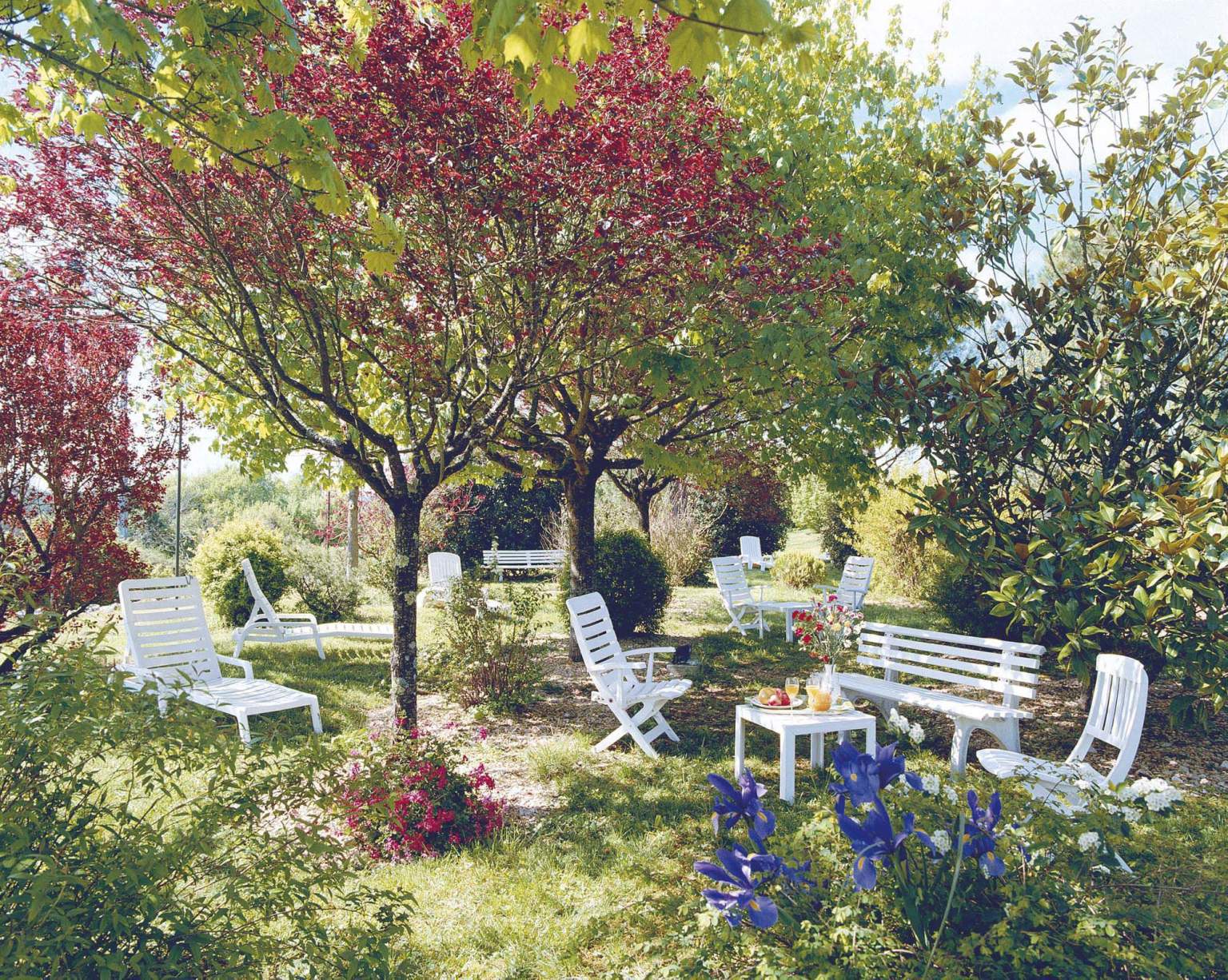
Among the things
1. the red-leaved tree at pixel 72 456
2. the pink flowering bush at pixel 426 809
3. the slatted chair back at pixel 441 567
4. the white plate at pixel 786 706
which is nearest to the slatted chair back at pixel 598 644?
the white plate at pixel 786 706

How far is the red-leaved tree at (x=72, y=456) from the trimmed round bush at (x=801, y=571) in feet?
43.7

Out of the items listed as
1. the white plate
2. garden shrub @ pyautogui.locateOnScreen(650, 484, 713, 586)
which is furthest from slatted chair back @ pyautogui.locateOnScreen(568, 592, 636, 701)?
garden shrub @ pyautogui.locateOnScreen(650, 484, 713, 586)

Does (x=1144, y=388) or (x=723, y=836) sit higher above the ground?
(x=1144, y=388)

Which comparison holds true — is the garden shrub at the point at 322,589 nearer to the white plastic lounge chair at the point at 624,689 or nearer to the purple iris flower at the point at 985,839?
the white plastic lounge chair at the point at 624,689

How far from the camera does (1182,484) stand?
204 inches

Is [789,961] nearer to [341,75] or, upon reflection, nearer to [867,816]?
[867,816]

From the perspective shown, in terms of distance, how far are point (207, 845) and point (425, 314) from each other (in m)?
3.67

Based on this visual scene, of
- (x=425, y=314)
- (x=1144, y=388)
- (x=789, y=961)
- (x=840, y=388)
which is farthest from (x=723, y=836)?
(x=1144, y=388)

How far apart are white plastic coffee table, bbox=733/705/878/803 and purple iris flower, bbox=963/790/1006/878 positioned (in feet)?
8.63

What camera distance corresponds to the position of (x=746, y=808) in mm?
2178

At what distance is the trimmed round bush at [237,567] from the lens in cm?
1150

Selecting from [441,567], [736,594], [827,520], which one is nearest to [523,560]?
[441,567]

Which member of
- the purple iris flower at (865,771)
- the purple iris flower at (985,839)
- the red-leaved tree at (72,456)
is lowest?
the purple iris flower at (985,839)

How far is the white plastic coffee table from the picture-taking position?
16.6 feet
